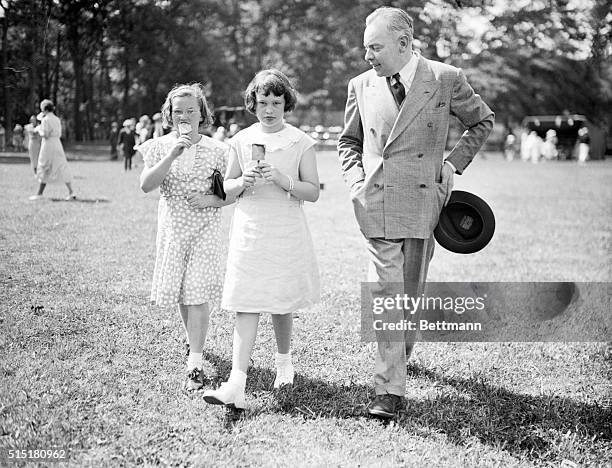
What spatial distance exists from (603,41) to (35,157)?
22.8 ft

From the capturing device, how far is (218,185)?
4.07 metres

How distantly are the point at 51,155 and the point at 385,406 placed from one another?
5.63m

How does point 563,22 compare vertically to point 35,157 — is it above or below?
above

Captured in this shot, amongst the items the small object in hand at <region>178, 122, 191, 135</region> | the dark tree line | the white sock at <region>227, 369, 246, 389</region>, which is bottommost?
the white sock at <region>227, 369, 246, 389</region>

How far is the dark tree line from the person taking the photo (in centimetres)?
516

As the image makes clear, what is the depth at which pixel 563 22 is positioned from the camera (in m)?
9.62

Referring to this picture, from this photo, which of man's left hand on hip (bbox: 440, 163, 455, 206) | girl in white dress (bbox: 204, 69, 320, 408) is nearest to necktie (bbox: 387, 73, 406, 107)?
man's left hand on hip (bbox: 440, 163, 455, 206)

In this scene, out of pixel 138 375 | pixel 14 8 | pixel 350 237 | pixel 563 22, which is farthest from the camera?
pixel 350 237

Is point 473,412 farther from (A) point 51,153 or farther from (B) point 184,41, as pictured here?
(A) point 51,153

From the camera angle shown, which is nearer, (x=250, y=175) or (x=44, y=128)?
(x=250, y=175)

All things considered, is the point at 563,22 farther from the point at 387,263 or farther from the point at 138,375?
the point at 138,375

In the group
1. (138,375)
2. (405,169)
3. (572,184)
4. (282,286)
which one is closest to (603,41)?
(405,169)

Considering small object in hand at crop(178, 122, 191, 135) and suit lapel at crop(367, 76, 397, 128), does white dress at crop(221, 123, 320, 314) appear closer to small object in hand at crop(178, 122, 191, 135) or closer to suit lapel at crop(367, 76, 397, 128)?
small object in hand at crop(178, 122, 191, 135)

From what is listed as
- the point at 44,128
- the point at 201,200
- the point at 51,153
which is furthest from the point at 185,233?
the point at 51,153
